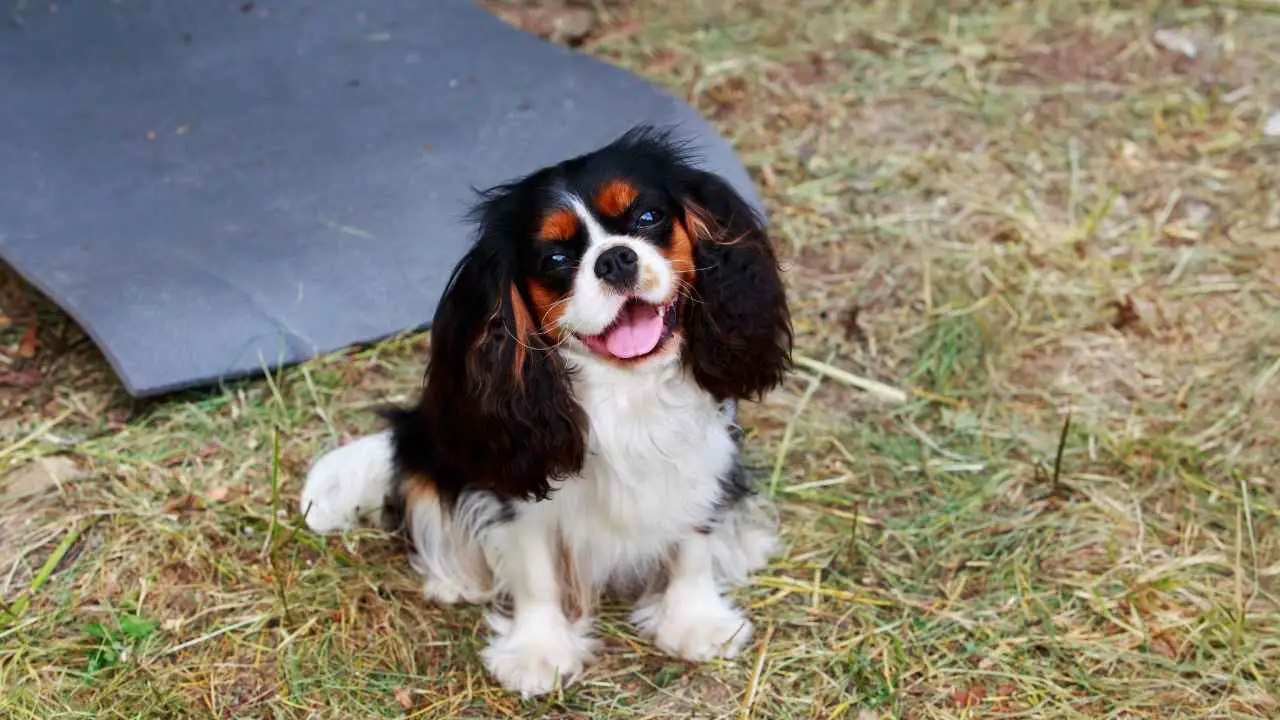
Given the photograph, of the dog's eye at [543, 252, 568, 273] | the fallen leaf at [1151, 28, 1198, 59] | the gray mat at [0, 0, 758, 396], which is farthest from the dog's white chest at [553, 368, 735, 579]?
the fallen leaf at [1151, 28, 1198, 59]

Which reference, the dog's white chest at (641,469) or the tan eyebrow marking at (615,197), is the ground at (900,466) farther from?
the tan eyebrow marking at (615,197)

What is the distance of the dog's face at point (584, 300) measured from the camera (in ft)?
9.73

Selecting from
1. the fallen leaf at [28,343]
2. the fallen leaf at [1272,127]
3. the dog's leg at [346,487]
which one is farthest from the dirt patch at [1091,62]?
the fallen leaf at [28,343]

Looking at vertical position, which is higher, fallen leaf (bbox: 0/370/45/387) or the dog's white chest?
the dog's white chest

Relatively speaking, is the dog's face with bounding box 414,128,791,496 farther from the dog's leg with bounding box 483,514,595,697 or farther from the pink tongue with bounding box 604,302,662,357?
the dog's leg with bounding box 483,514,595,697

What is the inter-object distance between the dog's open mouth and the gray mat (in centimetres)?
163

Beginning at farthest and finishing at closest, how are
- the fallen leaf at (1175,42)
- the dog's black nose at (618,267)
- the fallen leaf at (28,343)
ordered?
the fallen leaf at (1175,42)
the fallen leaf at (28,343)
the dog's black nose at (618,267)

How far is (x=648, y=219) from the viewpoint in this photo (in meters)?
3.02

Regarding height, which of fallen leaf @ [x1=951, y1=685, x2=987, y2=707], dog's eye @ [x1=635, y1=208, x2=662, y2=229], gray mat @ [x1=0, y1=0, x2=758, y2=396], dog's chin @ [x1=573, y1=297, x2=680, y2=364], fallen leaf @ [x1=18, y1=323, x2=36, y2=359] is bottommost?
fallen leaf @ [x1=18, y1=323, x2=36, y2=359]

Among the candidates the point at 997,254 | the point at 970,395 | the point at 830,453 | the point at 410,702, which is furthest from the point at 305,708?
the point at 997,254

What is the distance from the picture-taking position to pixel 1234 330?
15.4 feet

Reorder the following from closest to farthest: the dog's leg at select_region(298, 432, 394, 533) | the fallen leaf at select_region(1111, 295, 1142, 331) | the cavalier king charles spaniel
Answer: the cavalier king charles spaniel < the dog's leg at select_region(298, 432, 394, 533) < the fallen leaf at select_region(1111, 295, 1142, 331)

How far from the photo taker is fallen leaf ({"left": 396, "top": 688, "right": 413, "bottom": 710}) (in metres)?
3.42

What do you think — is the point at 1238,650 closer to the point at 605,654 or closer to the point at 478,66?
the point at 605,654
